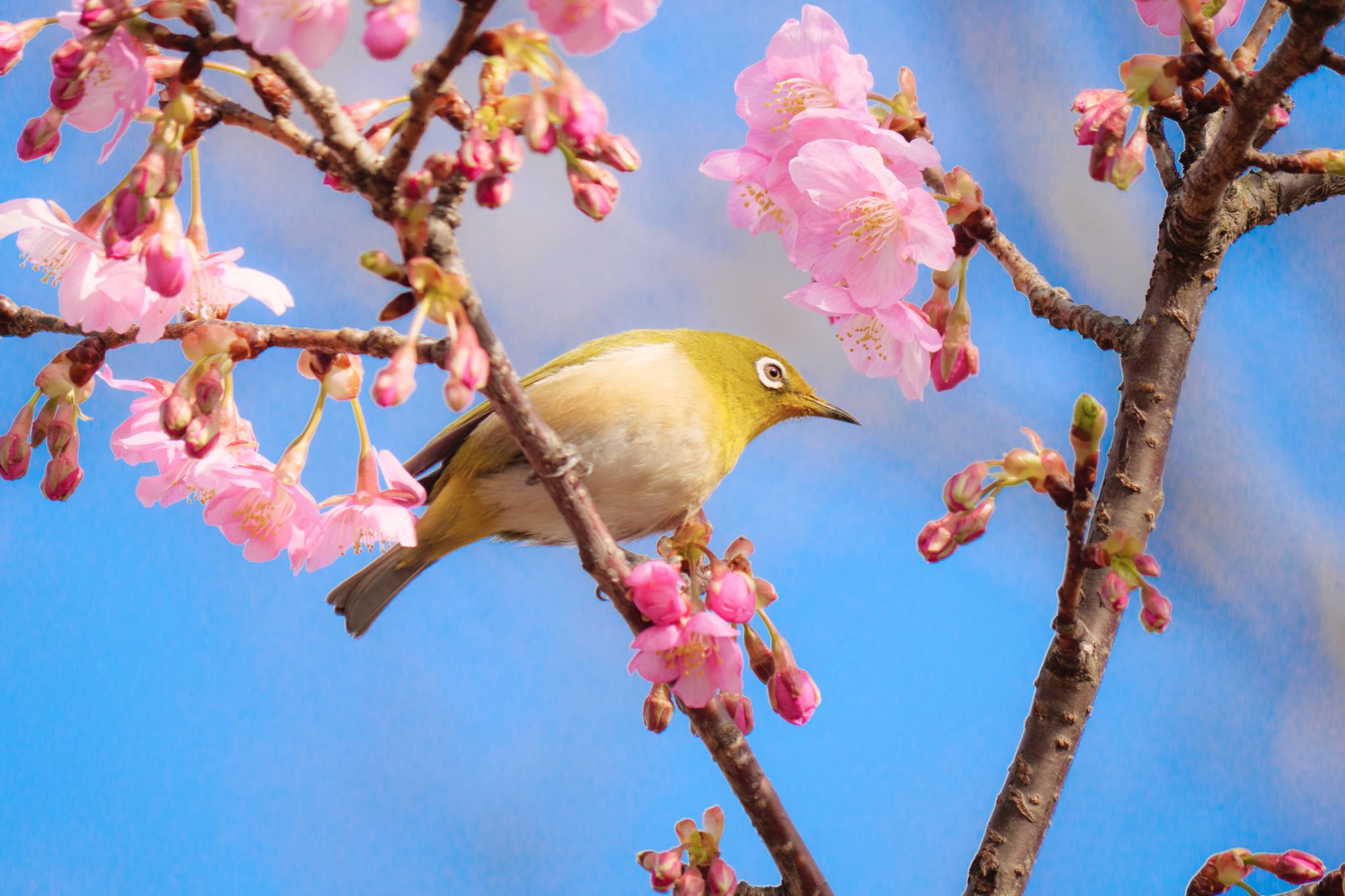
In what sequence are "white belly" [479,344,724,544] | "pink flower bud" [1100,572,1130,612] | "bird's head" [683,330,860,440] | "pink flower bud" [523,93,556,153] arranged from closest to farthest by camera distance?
"pink flower bud" [523,93,556,153] → "pink flower bud" [1100,572,1130,612] → "white belly" [479,344,724,544] → "bird's head" [683,330,860,440]

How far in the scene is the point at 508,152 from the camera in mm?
958

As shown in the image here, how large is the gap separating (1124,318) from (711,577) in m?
0.74

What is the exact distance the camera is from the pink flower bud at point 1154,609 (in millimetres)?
1266

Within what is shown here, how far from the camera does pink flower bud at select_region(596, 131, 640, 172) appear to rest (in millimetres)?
1074

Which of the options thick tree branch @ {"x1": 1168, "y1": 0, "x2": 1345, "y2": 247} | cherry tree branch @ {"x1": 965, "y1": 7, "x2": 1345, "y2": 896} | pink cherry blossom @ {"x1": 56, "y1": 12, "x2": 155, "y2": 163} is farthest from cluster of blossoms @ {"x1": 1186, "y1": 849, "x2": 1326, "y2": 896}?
pink cherry blossom @ {"x1": 56, "y1": 12, "x2": 155, "y2": 163}

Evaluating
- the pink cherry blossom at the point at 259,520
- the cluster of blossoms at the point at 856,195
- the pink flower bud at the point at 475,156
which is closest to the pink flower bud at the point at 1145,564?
the cluster of blossoms at the point at 856,195

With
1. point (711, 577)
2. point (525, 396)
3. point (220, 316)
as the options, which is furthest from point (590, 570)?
point (220, 316)

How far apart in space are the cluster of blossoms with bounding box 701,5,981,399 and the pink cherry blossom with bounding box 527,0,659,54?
1.76ft

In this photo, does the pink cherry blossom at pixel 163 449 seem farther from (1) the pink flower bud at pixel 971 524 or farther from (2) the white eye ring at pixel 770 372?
(2) the white eye ring at pixel 770 372

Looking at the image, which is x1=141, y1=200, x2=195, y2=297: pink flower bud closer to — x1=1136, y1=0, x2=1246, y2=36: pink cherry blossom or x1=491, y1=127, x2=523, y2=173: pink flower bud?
x1=491, y1=127, x2=523, y2=173: pink flower bud

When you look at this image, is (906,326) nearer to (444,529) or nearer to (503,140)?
(503,140)

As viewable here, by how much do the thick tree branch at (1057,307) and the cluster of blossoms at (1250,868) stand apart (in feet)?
2.30

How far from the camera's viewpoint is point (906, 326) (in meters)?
1.41

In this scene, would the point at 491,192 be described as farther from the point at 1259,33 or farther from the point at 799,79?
the point at 1259,33
